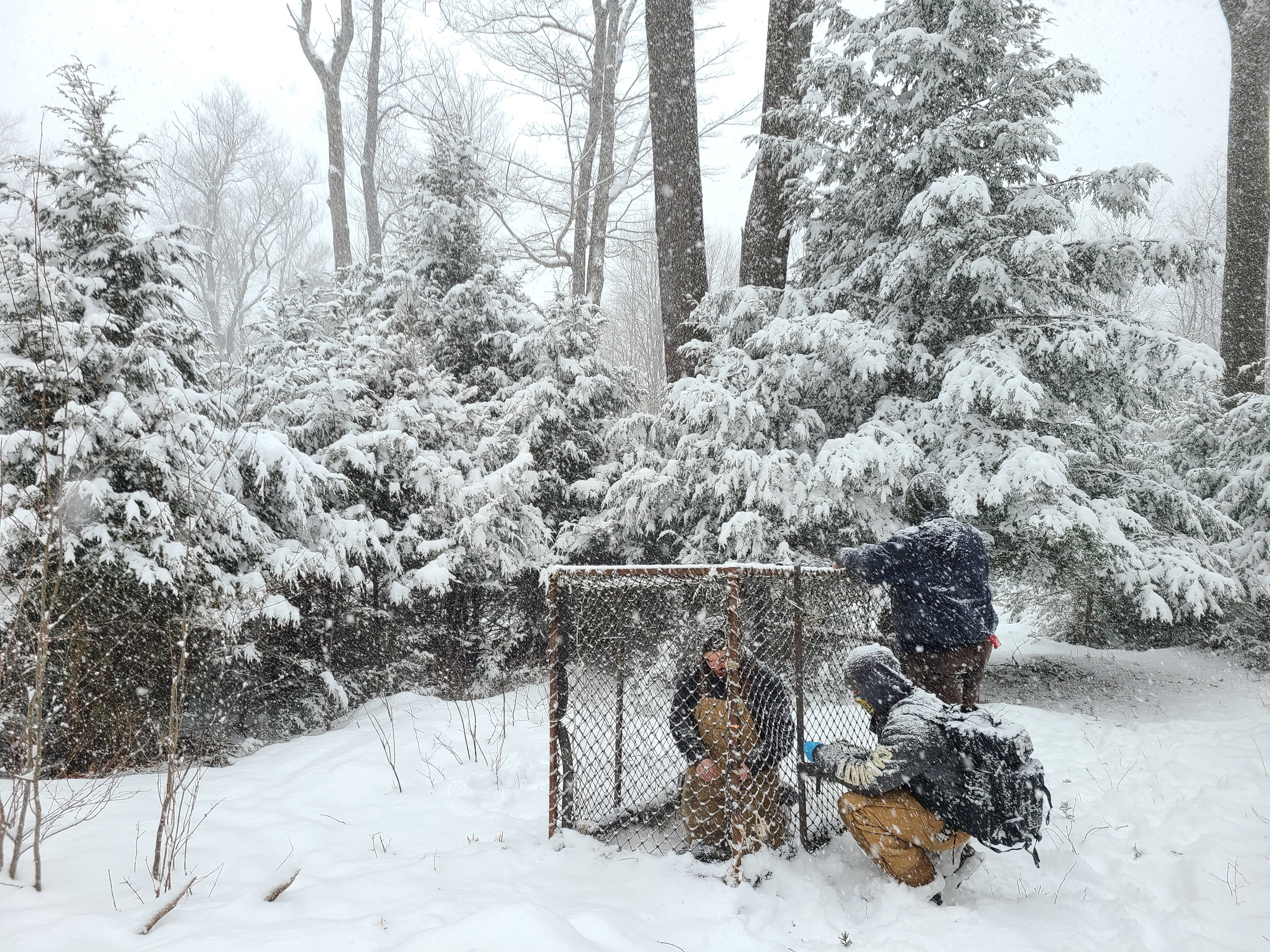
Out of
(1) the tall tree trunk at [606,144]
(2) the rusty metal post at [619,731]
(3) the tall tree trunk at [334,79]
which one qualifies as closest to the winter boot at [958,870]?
(2) the rusty metal post at [619,731]

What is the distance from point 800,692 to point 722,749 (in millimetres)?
535

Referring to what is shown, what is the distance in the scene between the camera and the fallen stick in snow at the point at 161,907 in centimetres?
249

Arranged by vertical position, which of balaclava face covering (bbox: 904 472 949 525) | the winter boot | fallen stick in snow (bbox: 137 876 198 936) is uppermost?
balaclava face covering (bbox: 904 472 949 525)

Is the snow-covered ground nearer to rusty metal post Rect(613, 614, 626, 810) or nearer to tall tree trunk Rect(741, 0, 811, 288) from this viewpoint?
rusty metal post Rect(613, 614, 626, 810)

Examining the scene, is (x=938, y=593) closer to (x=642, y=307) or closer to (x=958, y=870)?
(x=958, y=870)

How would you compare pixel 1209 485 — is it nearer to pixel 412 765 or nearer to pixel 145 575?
pixel 412 765

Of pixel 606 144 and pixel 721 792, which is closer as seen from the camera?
pixel 721 792

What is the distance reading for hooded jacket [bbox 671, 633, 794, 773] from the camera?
3221 millimetres

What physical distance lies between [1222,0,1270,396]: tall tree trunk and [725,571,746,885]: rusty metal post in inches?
368

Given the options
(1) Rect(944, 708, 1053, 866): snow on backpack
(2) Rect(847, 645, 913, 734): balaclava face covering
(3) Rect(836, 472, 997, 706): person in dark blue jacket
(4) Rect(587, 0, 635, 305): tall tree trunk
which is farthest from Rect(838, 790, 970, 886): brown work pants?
(4) Rect(587, 0, 635, 305): tall tree trunk

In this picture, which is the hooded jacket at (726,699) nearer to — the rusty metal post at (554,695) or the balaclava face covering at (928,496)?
the rusty metal post at (554,695)

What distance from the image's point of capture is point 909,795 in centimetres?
292

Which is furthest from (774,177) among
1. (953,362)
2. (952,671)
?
(952,671)

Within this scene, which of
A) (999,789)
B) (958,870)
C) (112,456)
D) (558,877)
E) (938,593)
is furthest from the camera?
(112,456)
